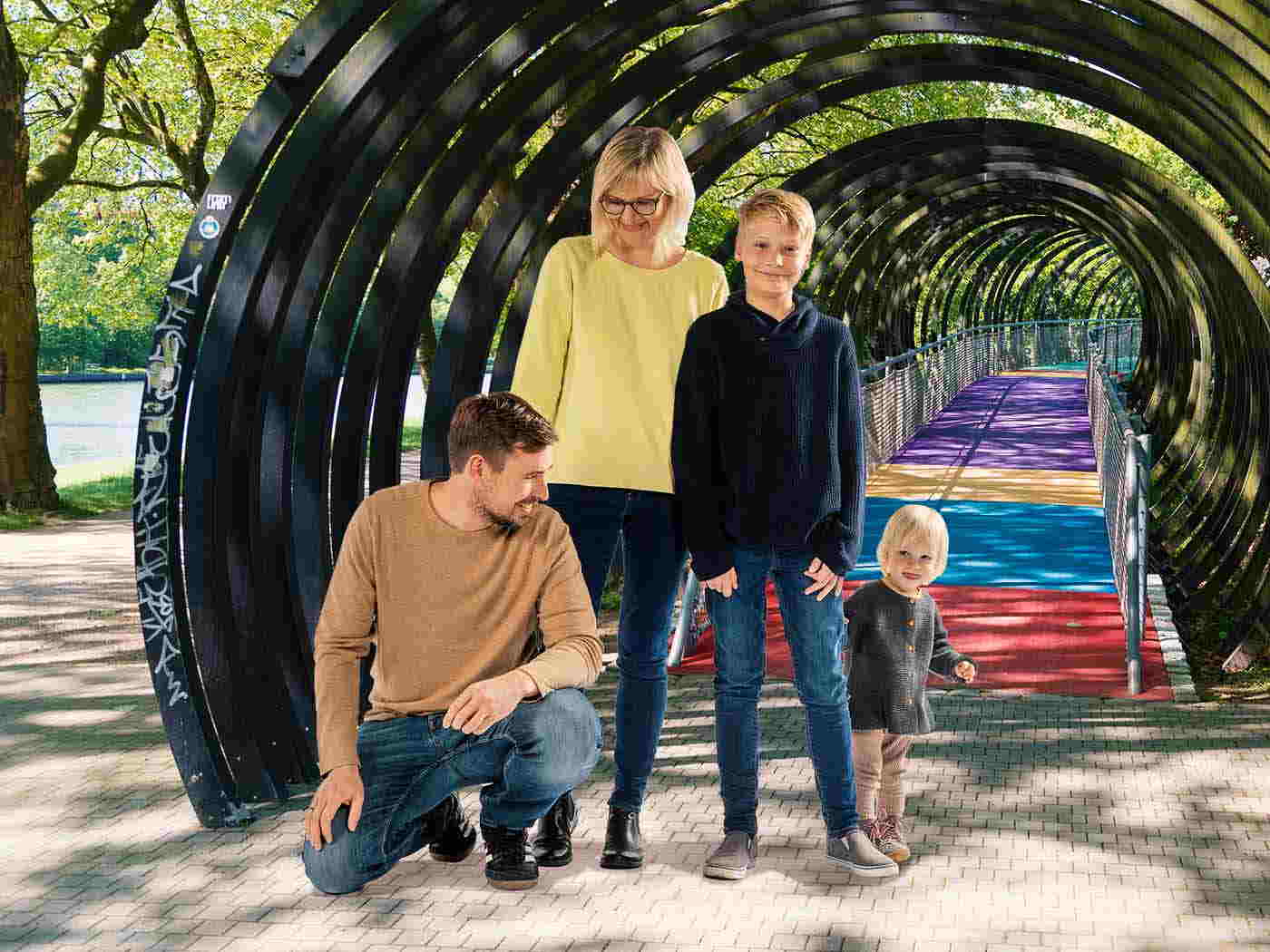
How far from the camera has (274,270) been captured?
17.5 ft

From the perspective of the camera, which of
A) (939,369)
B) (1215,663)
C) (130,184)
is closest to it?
(1215,663)

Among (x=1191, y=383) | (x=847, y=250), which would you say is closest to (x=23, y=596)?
(x=1191, y=383)

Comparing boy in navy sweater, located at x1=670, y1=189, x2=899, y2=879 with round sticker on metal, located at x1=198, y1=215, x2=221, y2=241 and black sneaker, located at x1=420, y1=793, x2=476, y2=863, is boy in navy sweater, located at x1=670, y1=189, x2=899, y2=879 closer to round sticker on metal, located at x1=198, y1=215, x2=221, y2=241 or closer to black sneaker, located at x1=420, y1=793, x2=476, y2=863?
black sneaker, located at x1=420, y1=793, x2=476, y2=863

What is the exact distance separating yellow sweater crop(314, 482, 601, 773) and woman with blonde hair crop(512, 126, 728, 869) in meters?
0.40

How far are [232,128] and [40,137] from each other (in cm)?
648

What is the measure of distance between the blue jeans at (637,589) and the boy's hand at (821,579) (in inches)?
17.4

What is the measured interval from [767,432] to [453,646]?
1059mm

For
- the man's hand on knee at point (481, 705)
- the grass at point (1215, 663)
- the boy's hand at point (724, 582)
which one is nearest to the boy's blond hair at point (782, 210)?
the boy's hand at point (724, 582)

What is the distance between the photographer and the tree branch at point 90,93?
17.3 meters

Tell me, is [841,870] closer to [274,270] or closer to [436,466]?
[274,270]

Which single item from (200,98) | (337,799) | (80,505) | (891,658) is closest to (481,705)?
(337,799)

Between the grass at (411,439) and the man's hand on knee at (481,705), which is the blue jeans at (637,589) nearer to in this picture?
the man's hand on knee at (481,705)

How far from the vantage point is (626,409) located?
466cm

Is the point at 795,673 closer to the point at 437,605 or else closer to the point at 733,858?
the point at 733,858
